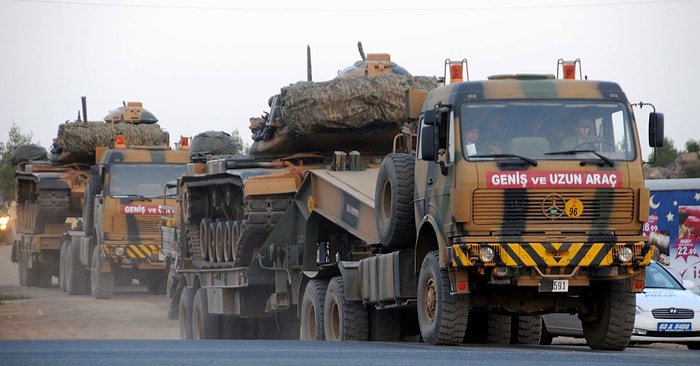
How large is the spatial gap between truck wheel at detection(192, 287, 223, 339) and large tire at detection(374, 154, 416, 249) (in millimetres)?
6295

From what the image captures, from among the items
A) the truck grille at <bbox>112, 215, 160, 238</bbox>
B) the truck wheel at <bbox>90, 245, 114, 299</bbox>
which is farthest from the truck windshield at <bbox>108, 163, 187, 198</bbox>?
the truck wheel at <bbox>90, 245, 114, 299</bbox>

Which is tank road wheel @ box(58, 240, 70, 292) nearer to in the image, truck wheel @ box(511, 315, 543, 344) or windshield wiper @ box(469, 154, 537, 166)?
truck wheel @ box(511, 315, 543, 344)

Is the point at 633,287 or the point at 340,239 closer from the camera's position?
the point at 633,287

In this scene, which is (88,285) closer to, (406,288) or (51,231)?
(51,231)

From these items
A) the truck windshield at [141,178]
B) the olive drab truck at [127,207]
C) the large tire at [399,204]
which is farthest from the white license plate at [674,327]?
the truck windshield at [141,178]

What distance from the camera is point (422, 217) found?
13.9 meters

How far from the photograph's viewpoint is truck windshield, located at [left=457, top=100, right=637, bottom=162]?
43.0 ft

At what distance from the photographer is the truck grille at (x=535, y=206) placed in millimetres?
12859

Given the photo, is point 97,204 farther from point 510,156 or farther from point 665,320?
point 510,156

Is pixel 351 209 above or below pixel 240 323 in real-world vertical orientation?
above

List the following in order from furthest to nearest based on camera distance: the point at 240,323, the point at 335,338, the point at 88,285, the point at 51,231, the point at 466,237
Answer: the point at 51,231
the point at 88,285
the point at 240,323
the point at 335,338
the point at 466,237

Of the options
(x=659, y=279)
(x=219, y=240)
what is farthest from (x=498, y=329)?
(x=219, y=240)

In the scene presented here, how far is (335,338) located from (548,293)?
324 centimetres

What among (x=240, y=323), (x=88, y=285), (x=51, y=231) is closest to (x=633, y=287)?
(x=240, y=323)
